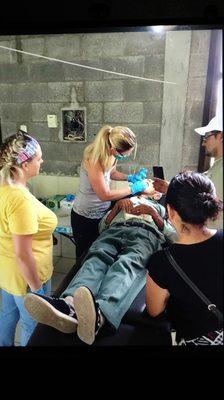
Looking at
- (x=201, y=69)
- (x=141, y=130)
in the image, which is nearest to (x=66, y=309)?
(x=141, y=130)

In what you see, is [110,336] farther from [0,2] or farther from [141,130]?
[0,2]

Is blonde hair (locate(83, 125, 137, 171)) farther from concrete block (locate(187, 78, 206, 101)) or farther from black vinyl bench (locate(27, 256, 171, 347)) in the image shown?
black vinyl bench (locate(27, 256, 171, 347))

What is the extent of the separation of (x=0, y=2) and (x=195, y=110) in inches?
35.6

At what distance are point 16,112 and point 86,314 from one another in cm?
86

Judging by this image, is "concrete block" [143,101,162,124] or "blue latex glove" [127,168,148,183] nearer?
"concrete block" [143,101,162,124]

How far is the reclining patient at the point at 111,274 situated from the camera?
103 centimetres

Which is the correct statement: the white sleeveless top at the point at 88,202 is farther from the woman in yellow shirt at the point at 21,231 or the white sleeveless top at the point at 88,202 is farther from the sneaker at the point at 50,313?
the sneaker at the point at 50,313

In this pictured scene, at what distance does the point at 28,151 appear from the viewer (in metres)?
1.13

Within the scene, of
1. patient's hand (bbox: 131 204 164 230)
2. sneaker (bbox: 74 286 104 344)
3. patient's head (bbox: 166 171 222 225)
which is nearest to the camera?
patient's head (bbox: 166 171 222 225)

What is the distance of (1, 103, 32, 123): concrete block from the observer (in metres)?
1.22

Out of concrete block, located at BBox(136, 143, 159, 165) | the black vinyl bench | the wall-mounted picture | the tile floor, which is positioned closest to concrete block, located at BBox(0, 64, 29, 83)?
the wall-mounted picture

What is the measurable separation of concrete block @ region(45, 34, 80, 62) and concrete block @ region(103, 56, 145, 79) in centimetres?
13

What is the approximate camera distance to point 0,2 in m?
1.19

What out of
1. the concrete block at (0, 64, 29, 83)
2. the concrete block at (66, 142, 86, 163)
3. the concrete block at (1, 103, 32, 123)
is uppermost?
the concrete block at (0, 64, 29, 83)
